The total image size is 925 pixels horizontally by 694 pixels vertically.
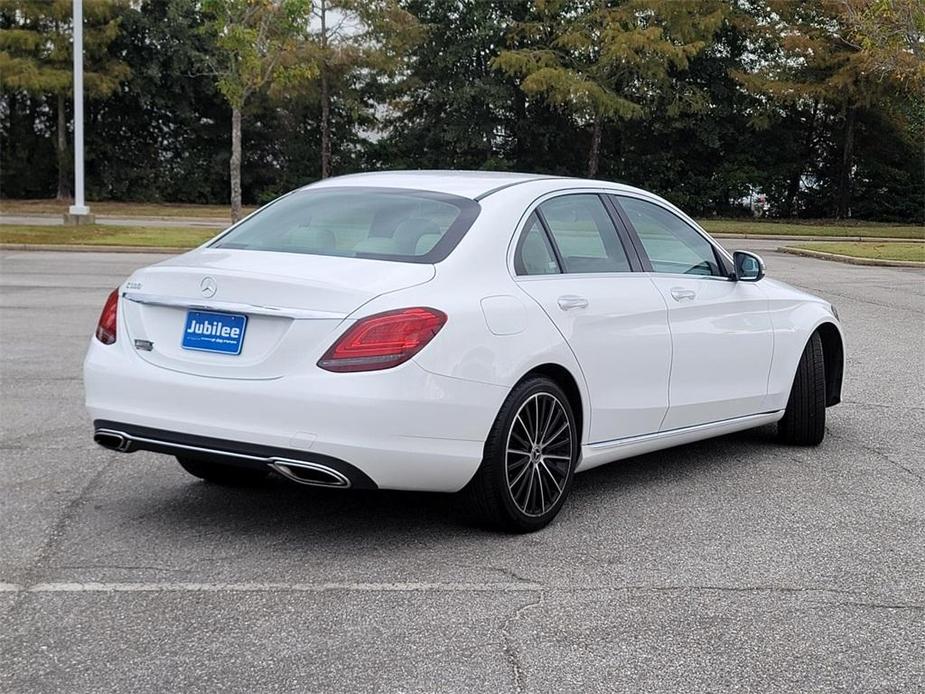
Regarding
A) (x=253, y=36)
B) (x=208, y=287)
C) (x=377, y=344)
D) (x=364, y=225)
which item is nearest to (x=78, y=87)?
(x=253, y=36)

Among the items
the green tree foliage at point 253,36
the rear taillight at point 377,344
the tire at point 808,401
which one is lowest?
the tire at point 808,401

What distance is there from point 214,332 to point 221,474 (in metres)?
1.30

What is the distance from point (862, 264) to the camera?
2445 cm

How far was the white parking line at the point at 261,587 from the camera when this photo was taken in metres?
4.36

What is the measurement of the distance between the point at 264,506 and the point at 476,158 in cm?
4303

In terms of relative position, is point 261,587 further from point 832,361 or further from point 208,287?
point 832,361

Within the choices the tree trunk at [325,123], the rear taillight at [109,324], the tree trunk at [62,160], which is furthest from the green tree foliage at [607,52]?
the rear taillight at [109,324]


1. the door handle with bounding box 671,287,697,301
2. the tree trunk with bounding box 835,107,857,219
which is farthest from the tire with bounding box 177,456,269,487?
the tree trunk with bounding box 835,107,857,219

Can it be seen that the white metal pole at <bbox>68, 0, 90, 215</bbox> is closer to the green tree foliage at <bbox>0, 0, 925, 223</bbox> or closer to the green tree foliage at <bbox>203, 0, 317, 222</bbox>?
the green tree foliage at <bbox>203, 0, 317, 222</bbox>

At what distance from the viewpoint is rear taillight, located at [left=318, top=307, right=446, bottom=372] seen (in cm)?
462

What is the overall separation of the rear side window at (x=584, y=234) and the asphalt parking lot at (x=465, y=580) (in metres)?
1.13

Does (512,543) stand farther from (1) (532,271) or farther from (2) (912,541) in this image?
(2) (912,541)

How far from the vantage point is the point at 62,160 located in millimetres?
45156

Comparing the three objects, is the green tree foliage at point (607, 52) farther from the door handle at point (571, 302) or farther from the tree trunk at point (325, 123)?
the door handle at point (571, 302)
